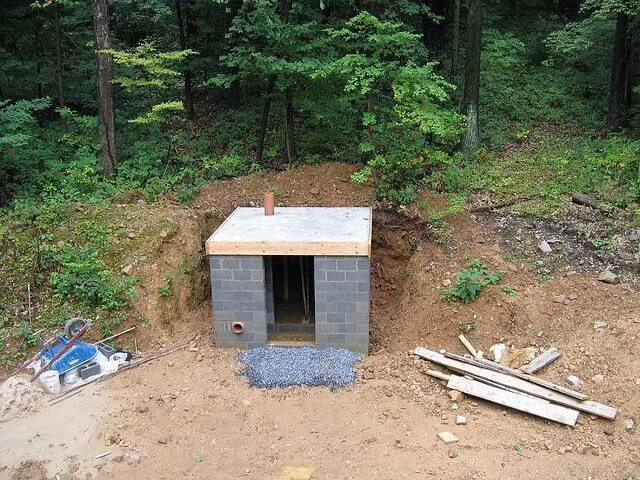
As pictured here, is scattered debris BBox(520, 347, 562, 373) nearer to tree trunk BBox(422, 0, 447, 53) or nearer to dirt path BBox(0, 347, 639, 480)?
dirt path BBox(0, 347, 639, 480)

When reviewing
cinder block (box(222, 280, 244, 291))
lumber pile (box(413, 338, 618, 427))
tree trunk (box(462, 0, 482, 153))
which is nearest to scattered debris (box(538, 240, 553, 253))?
lumber pile (box(413, 338, 618, 427))

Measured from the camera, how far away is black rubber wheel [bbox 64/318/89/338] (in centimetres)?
754

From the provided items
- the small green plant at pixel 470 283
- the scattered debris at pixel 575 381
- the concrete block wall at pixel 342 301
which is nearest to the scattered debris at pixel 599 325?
the scattered debris at pixel 575 381

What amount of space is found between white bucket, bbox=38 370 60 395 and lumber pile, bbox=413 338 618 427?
4751mm

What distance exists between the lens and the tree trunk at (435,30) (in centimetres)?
1620

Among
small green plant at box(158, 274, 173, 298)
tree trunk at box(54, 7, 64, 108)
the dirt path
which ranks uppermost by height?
tree trunk at box(54, 7, 64, 108)

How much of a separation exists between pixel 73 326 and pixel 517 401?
5.95 meters

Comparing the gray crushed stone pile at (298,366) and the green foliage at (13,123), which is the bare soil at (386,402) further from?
the green foliage at (13,123)

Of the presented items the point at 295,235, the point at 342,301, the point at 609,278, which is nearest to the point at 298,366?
the point at 342,301

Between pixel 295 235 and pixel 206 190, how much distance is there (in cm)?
384

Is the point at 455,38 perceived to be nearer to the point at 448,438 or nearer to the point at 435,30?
the point at 435,30

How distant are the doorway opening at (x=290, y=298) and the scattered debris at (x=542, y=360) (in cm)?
304

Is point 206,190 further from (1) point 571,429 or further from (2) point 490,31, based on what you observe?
(2) point 490,31

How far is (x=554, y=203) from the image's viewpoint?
9.73 m
